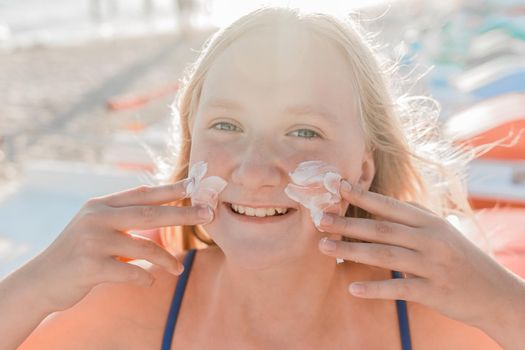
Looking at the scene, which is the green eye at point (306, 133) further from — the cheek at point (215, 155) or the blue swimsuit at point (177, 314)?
the blue swimsuit at point (177, 314)

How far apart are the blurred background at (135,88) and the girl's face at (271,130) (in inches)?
7.8

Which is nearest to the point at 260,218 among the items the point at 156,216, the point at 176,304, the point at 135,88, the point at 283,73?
the point at 156,216

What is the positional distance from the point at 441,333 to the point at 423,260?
342mm

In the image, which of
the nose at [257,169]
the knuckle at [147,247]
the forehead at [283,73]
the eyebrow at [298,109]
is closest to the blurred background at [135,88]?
the forehead at [283,73]

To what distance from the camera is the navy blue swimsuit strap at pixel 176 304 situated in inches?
63.1

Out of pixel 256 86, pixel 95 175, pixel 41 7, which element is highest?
pixel 41 7

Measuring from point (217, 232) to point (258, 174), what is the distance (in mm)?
174

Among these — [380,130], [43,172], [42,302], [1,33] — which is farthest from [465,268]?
[1,33]

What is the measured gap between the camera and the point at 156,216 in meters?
1.37

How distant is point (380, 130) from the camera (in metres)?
1.70

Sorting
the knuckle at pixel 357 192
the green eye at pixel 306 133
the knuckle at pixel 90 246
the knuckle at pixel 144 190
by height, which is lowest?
the knuckle at pixel 90 246

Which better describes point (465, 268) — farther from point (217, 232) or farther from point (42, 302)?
point (42, 302)

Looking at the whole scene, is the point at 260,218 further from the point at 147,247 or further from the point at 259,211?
the point at 147,247

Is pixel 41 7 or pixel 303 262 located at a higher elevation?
pixel 41 7
